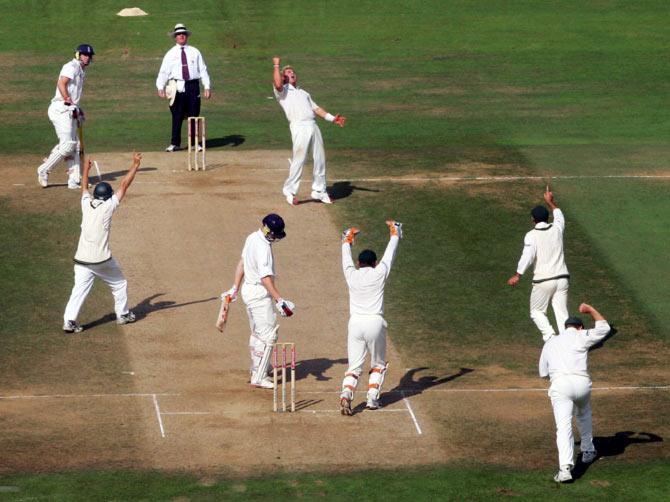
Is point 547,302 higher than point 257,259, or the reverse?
point 257,259

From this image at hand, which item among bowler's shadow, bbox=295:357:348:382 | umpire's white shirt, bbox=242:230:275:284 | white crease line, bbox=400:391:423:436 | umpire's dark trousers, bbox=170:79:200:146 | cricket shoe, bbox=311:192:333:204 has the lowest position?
bowler's shadow, bbox=295:357:348:382

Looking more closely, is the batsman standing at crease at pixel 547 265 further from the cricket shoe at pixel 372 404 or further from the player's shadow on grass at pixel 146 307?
the player's shadow on grass at pixel 146 307

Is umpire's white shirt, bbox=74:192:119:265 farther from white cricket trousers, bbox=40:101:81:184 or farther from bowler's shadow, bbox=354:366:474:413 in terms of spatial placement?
white cricket trousers, bbox=40:101:81:184

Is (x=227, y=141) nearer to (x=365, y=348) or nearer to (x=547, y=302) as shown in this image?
(x=547, y=302)

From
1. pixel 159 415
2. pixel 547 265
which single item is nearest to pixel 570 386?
pixel 547 265

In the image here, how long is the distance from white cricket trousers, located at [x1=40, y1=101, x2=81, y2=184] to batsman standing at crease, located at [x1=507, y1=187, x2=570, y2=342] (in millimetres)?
9561

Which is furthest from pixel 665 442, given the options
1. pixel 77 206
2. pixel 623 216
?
pixel 77 206

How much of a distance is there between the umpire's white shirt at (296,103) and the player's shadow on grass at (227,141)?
14.1ft

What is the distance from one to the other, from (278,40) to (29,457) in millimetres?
23902

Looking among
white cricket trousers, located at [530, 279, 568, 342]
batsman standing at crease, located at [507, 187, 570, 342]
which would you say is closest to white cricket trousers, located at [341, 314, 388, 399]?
batsman standing at crease, located at [507, 187, 570, 342]

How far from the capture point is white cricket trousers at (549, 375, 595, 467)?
16.5 m

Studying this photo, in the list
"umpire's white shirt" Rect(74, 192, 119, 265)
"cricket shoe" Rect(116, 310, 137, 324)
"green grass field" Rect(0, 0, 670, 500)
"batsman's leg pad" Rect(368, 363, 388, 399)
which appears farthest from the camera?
"cricket shoe" Rect(116, 310, 137, 324)

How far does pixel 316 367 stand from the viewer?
65.7 feet

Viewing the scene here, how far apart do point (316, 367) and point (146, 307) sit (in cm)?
332
